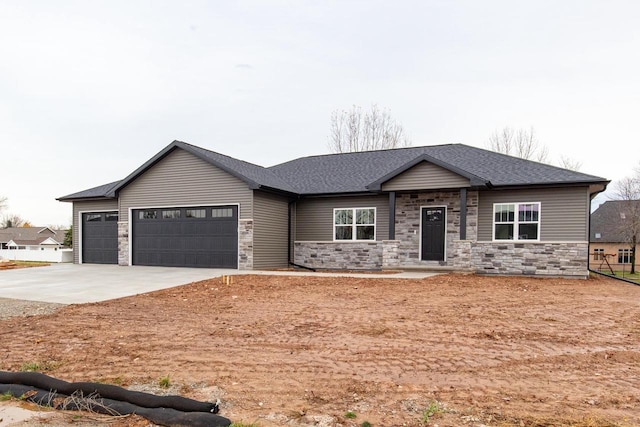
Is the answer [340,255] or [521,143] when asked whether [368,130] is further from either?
[340,255]

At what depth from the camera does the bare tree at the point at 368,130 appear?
32250 millimetres

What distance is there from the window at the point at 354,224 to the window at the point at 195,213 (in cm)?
555

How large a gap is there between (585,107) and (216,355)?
66.3 feet

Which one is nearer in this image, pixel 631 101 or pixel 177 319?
pixel 177 319

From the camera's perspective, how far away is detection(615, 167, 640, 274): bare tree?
28.9 meters

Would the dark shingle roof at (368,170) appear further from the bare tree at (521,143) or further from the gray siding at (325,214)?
the bare tree at (521,143)

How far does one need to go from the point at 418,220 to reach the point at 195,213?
9280 millimetres

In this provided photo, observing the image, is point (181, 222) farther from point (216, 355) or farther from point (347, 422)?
point (347, 422)

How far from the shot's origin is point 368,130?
3253cm

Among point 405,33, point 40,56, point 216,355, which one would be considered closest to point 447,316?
point 216,355

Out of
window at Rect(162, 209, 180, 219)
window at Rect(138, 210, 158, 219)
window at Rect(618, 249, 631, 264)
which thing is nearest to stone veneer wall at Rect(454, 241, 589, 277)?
window at Rect(162, 209, 180, 219)

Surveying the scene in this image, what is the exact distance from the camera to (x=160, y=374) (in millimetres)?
4020

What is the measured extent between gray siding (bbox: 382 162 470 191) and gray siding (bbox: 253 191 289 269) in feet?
15.1

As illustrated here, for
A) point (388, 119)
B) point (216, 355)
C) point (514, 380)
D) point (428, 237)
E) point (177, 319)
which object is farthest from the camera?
point (388, 119)
